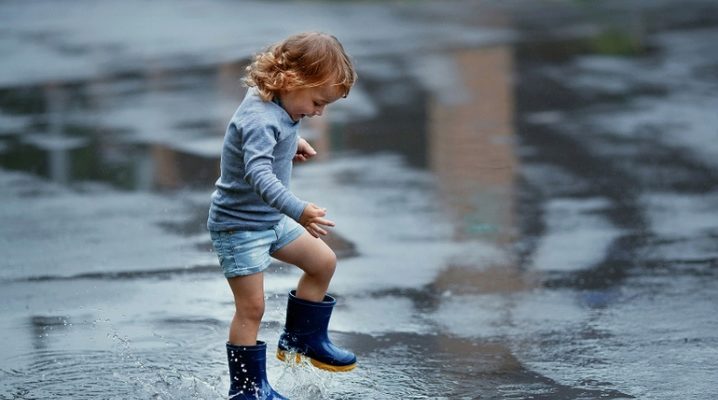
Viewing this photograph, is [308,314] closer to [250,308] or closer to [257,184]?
[250,308]

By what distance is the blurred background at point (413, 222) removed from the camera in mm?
5254

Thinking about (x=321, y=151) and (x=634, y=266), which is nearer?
(x=634, y=266)

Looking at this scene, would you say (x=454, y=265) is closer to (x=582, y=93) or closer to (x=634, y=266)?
(x=634, y=266)

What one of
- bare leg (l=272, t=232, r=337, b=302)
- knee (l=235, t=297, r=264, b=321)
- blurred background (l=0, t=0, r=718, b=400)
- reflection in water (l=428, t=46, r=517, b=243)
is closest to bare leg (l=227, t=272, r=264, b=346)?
knee (l=235, t=297, r=264, b=321)

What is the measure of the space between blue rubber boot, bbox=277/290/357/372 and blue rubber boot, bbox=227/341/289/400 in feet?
0.88

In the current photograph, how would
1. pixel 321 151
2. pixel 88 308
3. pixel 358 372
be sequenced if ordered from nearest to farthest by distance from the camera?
pixel 358 372
pixel 88 308
pixel 321 151

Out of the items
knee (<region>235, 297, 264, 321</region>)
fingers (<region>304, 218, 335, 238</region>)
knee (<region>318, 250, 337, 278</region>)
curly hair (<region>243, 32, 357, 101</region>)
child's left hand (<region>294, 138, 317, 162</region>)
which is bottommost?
knee (<region>235, 297, 264, 321</region>)

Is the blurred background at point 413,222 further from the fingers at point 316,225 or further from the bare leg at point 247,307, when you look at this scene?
the fingers at point 316,225

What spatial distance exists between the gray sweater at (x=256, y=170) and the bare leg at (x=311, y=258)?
5.7 inches

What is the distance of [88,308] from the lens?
611 centimetres

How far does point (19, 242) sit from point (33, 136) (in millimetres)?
3712

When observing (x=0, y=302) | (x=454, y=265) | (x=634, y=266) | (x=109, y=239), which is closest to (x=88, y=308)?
(x=0, y=302)

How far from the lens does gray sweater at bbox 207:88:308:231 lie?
14.6 feet

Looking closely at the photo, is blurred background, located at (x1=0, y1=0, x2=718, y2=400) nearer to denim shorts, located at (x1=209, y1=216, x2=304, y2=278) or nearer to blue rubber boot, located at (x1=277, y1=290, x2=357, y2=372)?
blue rubber boot, located at (x1=277, y1=290, x2=357, y2=372)
